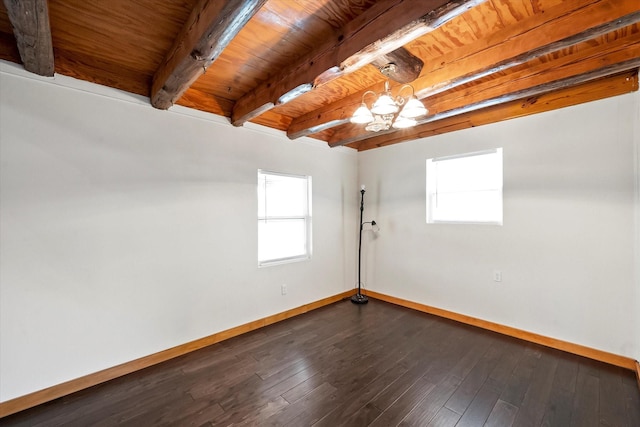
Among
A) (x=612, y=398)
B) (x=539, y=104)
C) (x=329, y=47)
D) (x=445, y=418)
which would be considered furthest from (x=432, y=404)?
(x=539, y=104)

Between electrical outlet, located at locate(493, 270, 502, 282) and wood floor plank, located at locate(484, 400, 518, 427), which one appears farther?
electrical outlet, located at locate(493, 270, 502, 282)

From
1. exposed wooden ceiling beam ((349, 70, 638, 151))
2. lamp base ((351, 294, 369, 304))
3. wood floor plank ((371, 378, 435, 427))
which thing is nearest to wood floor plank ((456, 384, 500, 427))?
wood floor plank ((371, 378, 435, 427))

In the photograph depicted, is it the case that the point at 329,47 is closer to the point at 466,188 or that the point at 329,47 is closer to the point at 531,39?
the point at 531,39

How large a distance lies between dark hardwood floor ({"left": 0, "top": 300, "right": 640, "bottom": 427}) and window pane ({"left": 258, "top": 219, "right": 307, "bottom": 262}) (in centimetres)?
104

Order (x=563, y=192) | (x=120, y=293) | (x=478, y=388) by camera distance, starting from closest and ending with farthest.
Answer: (x=478, y=388) → (x=120, y=293) → (x=563, y=192)

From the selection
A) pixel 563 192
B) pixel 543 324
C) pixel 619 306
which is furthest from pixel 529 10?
pixel 543 324

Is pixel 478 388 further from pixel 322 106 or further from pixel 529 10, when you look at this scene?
pixel 322 106

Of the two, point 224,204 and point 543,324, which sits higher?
point 224,204

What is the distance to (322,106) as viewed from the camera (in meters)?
3.09

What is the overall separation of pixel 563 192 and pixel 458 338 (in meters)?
1.85

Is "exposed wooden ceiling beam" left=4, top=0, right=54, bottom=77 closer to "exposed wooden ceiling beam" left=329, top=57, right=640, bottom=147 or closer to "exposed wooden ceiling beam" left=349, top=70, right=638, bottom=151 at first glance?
"exposed wooden ceiling beam" left=329, top=57, right=640, bottom=147

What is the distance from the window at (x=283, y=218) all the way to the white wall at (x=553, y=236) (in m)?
1.60

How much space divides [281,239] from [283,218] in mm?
287

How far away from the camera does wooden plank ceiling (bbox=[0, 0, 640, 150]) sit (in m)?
1.49
